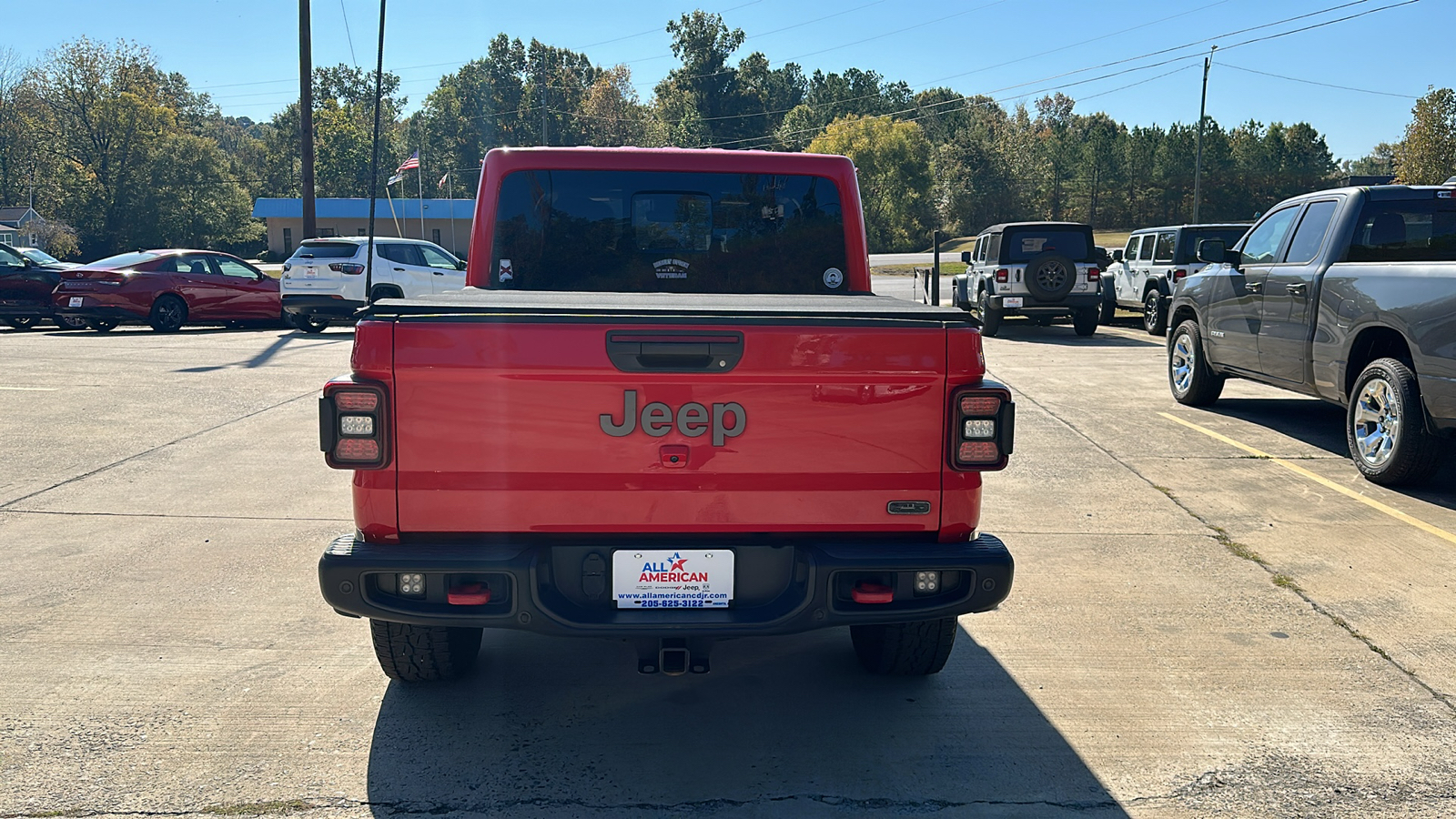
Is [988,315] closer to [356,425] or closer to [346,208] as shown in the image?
[356,425]

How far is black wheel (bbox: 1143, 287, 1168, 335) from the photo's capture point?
19469 millimetres

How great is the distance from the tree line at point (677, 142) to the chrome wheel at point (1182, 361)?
38700 mm

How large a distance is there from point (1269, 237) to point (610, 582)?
7783 millimetres

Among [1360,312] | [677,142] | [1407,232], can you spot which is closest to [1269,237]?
[1407,232]

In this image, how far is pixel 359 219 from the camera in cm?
7869

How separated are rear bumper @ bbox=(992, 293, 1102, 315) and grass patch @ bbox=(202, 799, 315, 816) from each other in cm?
1653

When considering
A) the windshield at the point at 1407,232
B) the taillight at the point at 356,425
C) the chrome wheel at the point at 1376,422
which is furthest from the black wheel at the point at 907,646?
the windshield at the point at 1407,232

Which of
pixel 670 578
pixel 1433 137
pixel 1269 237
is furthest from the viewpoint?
pixel 1433 137

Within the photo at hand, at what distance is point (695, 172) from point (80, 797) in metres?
3.26

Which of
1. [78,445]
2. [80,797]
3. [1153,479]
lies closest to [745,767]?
[80,797]

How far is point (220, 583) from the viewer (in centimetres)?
546

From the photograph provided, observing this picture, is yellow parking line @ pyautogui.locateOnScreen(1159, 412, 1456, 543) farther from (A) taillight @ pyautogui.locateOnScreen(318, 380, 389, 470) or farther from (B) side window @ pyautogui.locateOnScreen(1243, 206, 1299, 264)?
(A) taillight @ pyautogui.locateOnScreen(318, 380, 389, 470)

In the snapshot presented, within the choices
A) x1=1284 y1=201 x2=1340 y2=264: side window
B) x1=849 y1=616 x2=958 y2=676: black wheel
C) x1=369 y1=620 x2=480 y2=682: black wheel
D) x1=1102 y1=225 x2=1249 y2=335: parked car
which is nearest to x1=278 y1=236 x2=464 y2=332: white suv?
x1=1102 y1=225 x2=1249 y2=335: parked car

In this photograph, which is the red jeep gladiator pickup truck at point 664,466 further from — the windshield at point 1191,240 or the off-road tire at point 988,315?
the windshield at point 1191,240
